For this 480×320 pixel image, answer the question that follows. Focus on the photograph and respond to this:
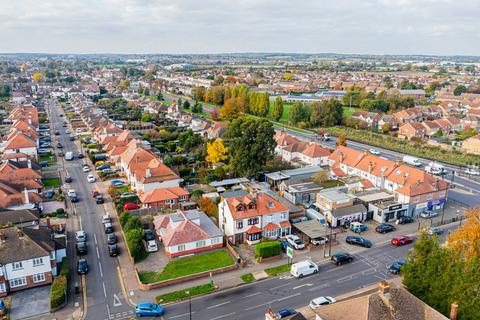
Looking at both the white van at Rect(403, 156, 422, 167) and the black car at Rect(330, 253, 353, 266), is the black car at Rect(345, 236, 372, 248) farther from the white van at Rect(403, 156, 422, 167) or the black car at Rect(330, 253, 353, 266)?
the white van at Rect(403, 156, 422, 167)

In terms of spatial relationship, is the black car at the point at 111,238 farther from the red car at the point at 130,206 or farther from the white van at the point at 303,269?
the white van at the point at 303,269

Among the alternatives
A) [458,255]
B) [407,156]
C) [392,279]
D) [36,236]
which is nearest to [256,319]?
[392,279]

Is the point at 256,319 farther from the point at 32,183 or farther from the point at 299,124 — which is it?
the point at 299,124

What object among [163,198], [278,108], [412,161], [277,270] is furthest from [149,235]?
[278,108]

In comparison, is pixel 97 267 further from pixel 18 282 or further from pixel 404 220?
pixel 404 220

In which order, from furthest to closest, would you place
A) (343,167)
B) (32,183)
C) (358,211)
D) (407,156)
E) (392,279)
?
1. (407,156)
2. (343,167)
3. (32,183)
4. (358,211)
5. (392,279)

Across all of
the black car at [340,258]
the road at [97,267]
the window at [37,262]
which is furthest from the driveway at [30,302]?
the black car at [340,258]
